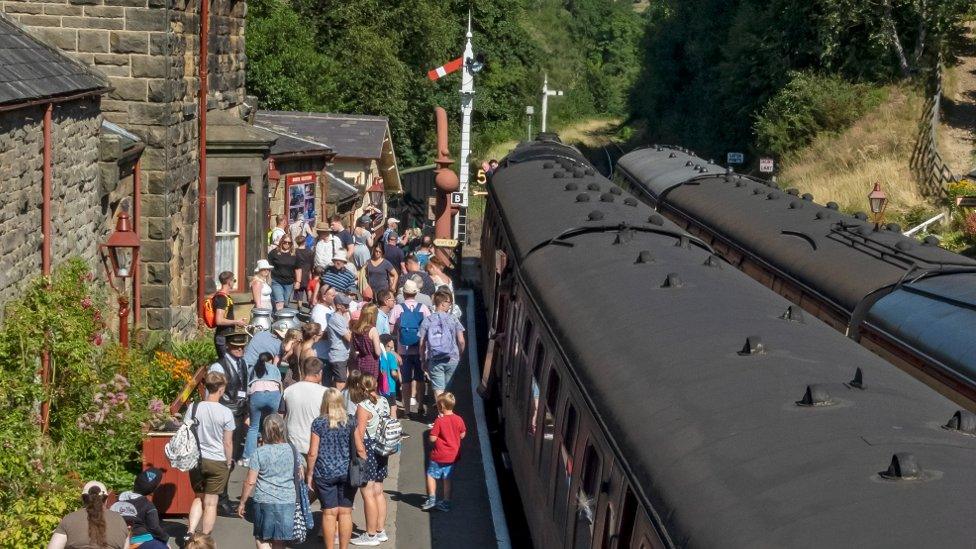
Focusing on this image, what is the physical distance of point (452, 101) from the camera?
201ft

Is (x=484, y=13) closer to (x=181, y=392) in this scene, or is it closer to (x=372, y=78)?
(x=372, y=78)

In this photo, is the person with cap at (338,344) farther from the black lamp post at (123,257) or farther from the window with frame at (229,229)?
the window with frame at (229,229)

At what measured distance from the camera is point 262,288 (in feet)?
54.5

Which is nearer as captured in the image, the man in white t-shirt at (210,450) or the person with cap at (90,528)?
the person with cap at (90,528)

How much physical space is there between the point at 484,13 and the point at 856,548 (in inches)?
2438

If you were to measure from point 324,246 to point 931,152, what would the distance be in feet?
77.6

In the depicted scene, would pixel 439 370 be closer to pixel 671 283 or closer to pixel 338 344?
pixel 338 344

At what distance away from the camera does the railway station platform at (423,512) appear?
39.4 feet

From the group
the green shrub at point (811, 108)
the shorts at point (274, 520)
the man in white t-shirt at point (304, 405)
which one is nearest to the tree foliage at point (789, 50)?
the green shrub at point (811, 108)

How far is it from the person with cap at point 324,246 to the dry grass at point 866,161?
17.6 m

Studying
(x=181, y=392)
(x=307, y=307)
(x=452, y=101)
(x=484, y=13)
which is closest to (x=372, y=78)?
(x=452, y=101)

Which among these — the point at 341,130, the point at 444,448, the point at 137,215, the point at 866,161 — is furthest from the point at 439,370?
the point at 866,161

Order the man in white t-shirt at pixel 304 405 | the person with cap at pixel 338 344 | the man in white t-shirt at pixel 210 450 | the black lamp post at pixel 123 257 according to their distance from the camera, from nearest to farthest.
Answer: the man in white t-shirt at pixel 210 450 < the man in white t-shirt at pixel 304 405 < the black lamp post at pixel 123 257 < the person with cap at pixel 338 344

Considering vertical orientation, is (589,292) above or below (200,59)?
below
